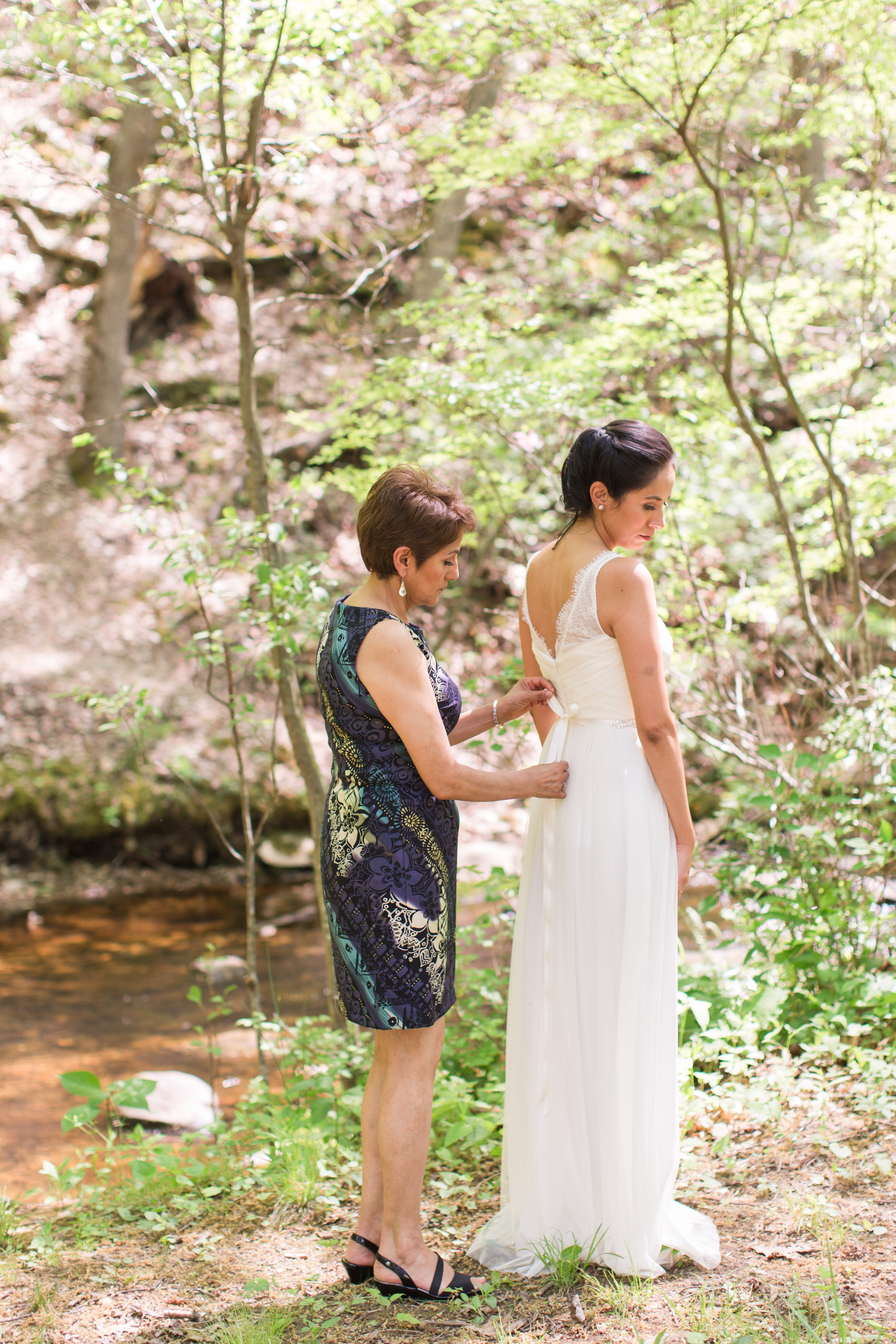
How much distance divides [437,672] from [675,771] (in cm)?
65

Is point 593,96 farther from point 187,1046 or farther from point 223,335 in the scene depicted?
point 223,335

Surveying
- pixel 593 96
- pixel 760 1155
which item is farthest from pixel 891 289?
pixel 760 1155

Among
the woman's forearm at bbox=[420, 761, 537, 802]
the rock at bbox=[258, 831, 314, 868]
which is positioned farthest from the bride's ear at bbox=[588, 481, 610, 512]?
the rock at bbox=[258, 831, 314, 868]

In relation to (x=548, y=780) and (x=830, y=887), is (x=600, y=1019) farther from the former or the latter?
(x=830, y=887)

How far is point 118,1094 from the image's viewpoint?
3123mm

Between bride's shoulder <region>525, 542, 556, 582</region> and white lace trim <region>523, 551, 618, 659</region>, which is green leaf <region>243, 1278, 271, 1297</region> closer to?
white lace trim <region>523, 551, 618, 659</region>

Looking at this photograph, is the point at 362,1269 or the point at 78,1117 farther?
the point at 78,1117

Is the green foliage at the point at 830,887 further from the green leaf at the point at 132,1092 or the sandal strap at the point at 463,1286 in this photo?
the green leaf at the point at 132,1092

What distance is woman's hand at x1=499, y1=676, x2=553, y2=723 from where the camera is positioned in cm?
256

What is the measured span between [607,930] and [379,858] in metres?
0.63

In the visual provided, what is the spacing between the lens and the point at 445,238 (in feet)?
29.8

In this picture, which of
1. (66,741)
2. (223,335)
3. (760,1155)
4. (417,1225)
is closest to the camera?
(417,1225)

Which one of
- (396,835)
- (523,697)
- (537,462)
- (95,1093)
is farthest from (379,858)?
(537,462)

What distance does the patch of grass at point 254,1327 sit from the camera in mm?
2150
